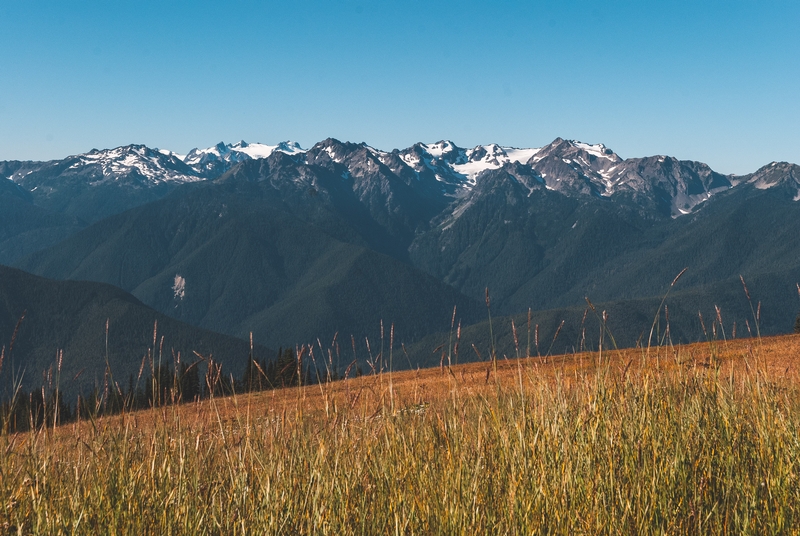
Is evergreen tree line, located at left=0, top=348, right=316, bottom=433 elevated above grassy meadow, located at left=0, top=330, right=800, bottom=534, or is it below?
above

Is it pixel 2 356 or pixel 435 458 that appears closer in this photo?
pixel 2 356

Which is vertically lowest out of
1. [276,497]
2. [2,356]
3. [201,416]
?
[276,497]

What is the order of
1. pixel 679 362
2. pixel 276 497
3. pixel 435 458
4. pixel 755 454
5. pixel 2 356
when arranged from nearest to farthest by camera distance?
pixel 276 497 → pixel 2 356 → pixel 755 454 → pixel 435 458 → pixel 679 362

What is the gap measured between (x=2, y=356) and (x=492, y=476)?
3.69 meters

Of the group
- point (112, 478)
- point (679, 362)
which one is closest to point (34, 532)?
point (112, 478)

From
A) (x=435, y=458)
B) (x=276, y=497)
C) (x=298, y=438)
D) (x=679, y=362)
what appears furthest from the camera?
(x=679, y=362)

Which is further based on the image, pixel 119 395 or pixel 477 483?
pixel 119 395

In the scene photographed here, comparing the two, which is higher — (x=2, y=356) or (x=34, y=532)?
(x=2, y=356)

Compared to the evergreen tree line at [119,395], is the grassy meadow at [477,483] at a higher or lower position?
lower

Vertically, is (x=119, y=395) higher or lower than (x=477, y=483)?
higher

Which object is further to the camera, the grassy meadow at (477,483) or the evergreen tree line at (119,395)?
the evergreen tree line at (119,395)

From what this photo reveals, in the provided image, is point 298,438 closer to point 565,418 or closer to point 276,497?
point 276,497

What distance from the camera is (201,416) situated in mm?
6246

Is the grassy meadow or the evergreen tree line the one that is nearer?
the grassy meadow
